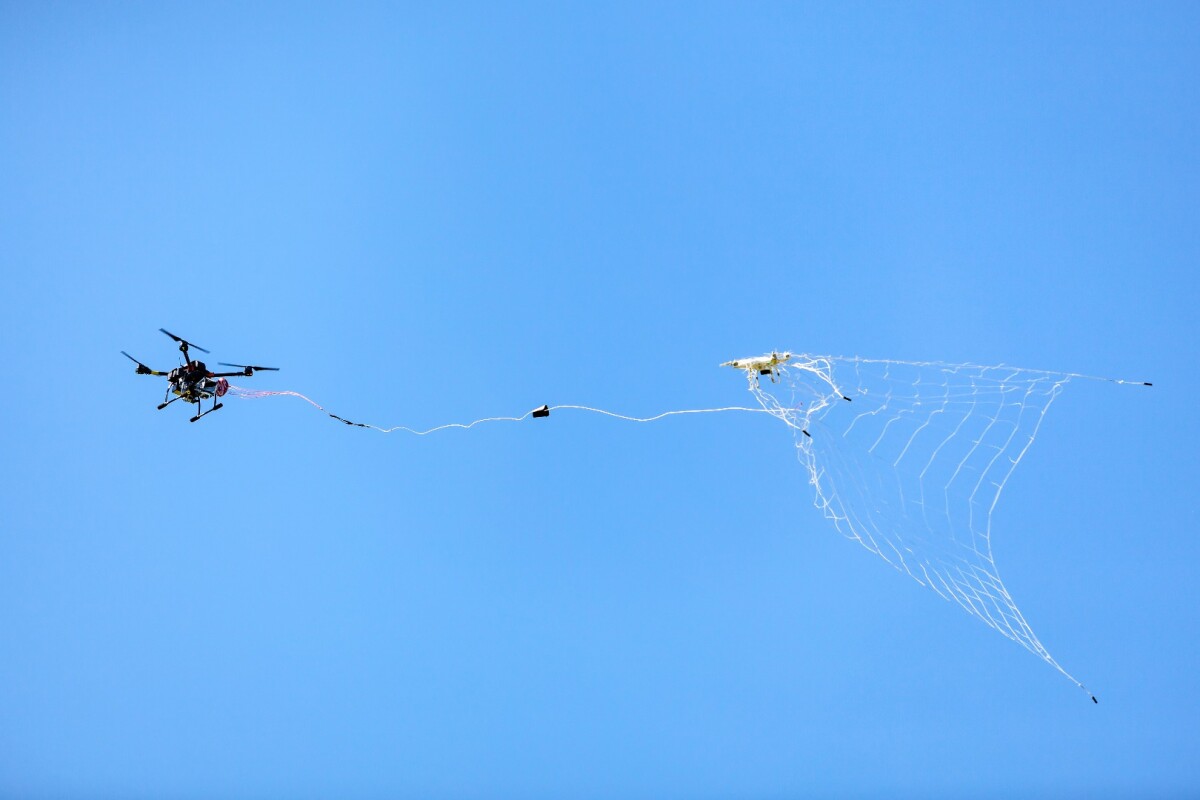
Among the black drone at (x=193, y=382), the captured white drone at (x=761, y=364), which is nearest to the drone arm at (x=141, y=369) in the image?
the black drone at (x=193, y=382)

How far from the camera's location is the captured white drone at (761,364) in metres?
20.5

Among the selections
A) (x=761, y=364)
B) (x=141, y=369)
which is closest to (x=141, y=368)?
(x=141, y=369)

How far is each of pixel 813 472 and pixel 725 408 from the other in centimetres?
369

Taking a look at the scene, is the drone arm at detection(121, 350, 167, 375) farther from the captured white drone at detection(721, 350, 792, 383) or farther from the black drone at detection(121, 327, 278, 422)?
the captured white drone at detection(721, 350, 792, 383)

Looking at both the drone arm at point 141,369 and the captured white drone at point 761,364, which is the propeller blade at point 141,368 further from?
the captured white drone at point 761,364

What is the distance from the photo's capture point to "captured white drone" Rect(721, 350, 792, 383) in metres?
20.5

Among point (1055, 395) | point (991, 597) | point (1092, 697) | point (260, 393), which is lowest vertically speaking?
point (1092, 697)

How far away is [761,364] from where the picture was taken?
2075cm

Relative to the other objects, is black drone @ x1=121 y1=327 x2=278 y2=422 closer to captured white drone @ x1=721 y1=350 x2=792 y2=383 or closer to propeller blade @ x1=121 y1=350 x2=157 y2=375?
propeller blade @ x1=121 y1=350 x2=157 y2=375

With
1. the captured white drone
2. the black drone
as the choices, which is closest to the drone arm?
the black drone

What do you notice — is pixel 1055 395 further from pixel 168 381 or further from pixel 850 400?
pixel 168 381

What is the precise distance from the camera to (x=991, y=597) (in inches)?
737

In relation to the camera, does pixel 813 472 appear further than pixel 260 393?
No

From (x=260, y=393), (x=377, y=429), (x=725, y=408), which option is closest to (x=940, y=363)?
(x=725, y=408)
